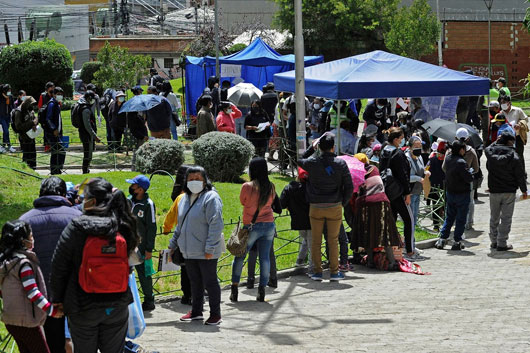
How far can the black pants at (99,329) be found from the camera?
577cm

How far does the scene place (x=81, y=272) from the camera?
18.7 feet

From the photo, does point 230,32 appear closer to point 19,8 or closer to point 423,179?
point 19,8

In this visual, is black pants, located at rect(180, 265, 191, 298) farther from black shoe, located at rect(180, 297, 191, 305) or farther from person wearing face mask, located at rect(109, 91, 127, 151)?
person wearing face mask, located at rect(109, 91, 127, 151)

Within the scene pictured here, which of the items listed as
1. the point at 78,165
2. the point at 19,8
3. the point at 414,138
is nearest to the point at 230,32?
the point at 19,8

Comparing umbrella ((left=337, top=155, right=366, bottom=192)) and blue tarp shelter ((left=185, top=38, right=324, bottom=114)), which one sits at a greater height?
blue tarp shelter ((left=185, top=38, right=324, bottom=114))

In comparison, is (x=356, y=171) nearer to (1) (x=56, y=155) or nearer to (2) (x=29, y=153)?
(1) (x=56, y=155)

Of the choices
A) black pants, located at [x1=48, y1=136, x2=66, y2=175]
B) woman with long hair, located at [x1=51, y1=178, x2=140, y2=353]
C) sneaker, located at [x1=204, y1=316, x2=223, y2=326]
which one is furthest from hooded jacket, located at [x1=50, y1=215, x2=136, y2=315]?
black pants, located at [x1=48, y1=136, x2=66, y2=175]

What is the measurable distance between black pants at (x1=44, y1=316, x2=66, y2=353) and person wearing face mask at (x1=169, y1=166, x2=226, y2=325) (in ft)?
5.82

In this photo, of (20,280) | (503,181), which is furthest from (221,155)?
(20,280)

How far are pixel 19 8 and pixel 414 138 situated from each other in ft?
236

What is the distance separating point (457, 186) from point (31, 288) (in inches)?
293

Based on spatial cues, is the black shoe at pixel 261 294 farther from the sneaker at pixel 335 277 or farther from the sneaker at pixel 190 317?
the sneaker at pixel 335 277

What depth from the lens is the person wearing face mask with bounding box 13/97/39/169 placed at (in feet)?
59.4

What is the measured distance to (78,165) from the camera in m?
19.8
